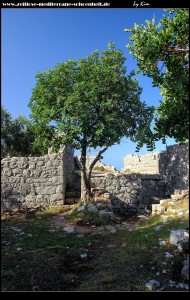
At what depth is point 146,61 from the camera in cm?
735

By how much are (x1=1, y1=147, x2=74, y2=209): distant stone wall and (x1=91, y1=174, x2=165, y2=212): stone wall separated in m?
2.25

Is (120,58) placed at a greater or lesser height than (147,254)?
greater

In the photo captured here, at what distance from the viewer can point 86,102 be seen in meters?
14.2

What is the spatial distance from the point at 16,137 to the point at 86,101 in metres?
12.1

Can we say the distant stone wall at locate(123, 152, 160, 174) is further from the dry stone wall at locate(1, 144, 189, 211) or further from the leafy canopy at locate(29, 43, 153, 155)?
the leafy canopy at locate(29, 43, 153, 155)

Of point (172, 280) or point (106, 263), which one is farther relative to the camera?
point (106, 263)

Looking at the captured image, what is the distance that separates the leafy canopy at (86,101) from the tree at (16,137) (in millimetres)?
9608

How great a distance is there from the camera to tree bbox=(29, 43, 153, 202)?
47.2 feet

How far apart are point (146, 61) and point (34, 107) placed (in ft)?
30.1

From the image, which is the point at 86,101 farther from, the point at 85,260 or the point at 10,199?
the point at 85,260

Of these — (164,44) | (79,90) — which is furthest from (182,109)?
(79,90)

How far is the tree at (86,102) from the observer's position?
1438 centimetres

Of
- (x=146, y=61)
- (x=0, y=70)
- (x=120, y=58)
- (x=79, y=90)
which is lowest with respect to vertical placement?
(x=0, y=70)
